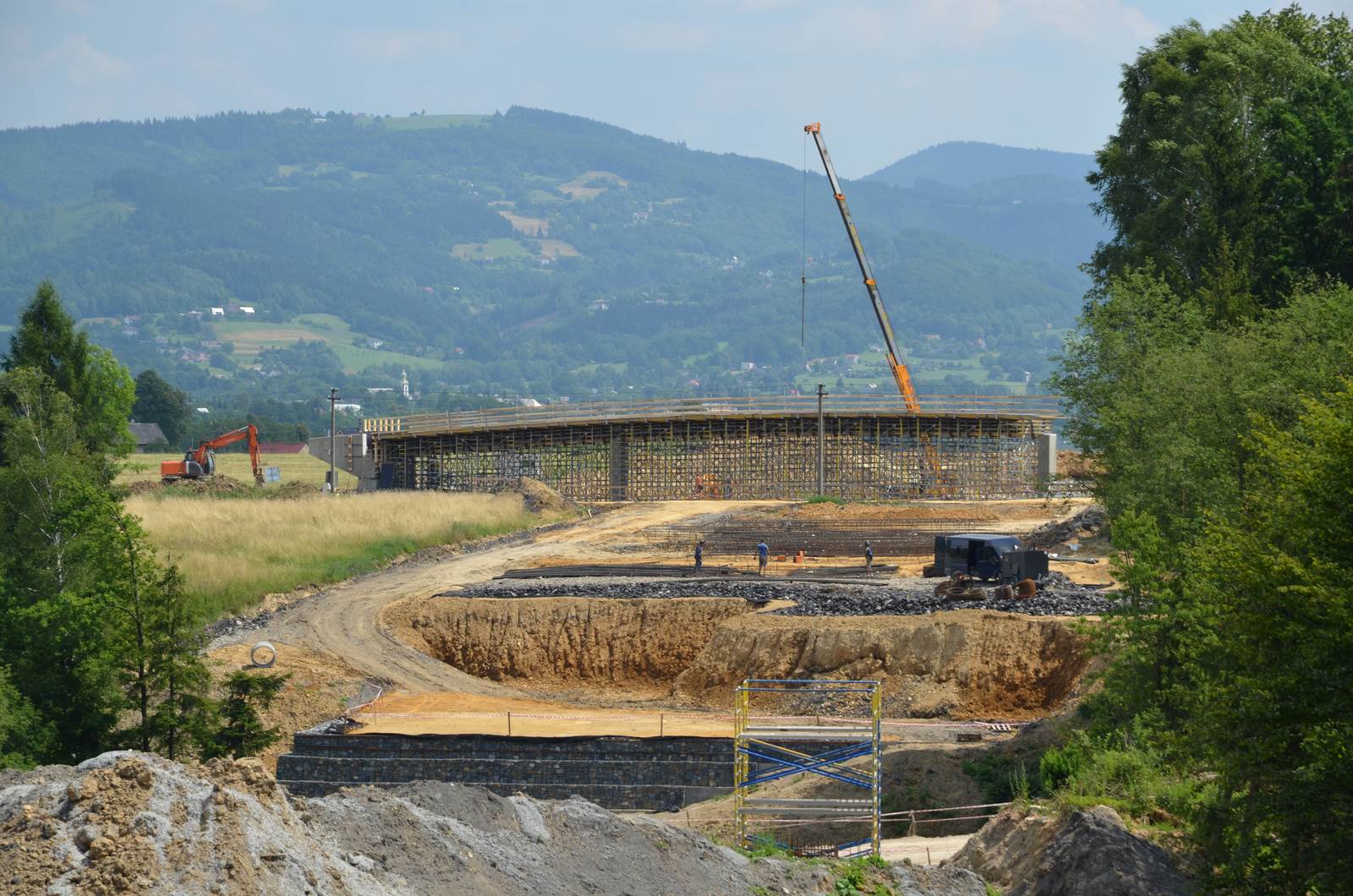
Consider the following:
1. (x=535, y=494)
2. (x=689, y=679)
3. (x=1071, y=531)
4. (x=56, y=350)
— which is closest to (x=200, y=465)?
(x=535, y=494)

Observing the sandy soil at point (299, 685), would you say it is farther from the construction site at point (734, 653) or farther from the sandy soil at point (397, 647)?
the construction site at point (734, 653)

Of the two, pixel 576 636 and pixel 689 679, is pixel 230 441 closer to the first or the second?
pixel 576 636

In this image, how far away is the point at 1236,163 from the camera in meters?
52.2

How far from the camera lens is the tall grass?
50.9 meters

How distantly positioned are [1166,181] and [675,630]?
90.0 feet

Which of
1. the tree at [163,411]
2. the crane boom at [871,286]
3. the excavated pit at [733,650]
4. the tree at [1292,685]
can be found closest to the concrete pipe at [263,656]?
the excavated pit at [733,650]

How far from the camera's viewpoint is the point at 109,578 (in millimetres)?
36062

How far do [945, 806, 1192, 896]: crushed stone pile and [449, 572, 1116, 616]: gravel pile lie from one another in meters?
17.5

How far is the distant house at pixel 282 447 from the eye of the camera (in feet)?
529

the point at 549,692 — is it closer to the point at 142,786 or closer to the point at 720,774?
the point at 720,774

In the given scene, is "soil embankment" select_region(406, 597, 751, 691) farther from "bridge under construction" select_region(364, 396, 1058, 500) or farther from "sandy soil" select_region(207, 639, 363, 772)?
"bridge under construction" select_region(364, 396, 1058, 500)

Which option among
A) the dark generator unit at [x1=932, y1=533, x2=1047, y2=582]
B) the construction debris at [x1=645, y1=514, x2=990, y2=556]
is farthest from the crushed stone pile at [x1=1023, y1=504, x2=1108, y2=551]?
the dark generator unit at [x1=932, y1=533, x2=1047, y2=582]

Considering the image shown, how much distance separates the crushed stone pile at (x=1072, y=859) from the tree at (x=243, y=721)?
15944 mm

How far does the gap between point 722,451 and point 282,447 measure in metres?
91.4
